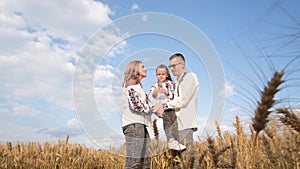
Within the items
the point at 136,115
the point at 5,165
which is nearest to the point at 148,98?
the point at 136,115

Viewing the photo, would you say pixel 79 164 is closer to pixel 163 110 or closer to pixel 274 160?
pixel 163 110

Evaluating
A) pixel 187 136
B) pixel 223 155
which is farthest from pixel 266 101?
pixel 187 136

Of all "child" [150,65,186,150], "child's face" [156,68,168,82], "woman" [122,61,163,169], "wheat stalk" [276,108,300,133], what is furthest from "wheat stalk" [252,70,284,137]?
"child's face" [156,68,168,82]

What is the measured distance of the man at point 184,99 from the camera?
4.54m

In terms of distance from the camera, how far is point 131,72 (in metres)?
4.85

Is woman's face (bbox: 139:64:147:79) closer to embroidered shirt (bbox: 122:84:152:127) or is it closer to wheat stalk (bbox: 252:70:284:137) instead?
embroidered shirt (bbox: 122:84:152:127)

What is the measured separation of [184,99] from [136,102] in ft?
2.54

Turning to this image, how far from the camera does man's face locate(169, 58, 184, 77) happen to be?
4744 millimetres

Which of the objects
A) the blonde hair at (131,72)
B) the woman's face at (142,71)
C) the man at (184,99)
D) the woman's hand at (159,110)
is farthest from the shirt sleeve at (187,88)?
the blonde hair at (131,72)

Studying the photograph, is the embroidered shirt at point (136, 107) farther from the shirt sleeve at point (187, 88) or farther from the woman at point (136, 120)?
the shirt sleeve at point (187, 88)

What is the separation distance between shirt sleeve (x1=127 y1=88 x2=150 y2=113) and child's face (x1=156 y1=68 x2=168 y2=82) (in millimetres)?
374

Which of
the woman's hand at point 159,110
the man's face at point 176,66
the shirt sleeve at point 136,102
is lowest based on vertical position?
the woman's hand at point 159,110

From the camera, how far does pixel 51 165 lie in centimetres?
511

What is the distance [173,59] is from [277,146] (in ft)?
6.83
